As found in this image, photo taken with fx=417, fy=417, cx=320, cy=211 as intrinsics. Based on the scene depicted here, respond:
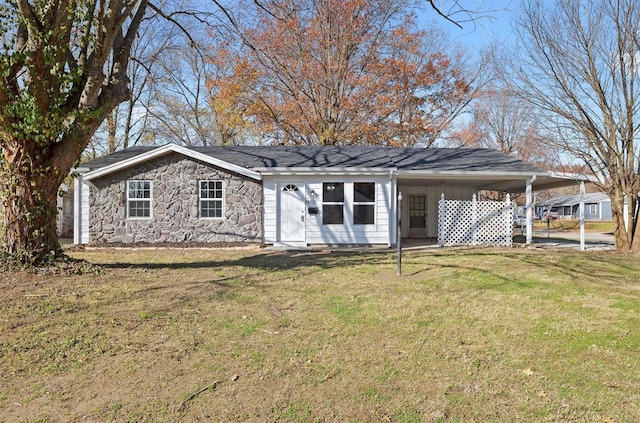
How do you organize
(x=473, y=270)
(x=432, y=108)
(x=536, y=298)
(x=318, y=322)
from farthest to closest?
(x=432, y=108) < (x=473, y=270) < (x=536, y=298) < (x=318, y=322)

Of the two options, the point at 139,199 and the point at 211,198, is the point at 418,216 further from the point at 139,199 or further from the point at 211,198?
the point at 139,199

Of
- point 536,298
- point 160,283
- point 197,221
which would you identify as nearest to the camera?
point 536,298

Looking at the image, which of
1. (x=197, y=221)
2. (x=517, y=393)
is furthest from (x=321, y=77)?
(x=517, y=393)

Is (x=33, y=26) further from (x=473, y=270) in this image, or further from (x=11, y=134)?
(x=473, y=270)

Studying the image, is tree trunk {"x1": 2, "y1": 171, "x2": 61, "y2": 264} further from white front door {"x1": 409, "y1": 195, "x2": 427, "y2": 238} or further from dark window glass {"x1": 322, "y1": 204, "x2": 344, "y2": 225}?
white front door {"x1": 409, "y1": 195, "x2": 427, "y2": 238}

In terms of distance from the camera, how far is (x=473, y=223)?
1253 centimetres

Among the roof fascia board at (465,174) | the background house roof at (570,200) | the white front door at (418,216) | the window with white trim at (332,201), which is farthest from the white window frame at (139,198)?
the background house roof at (570,200)

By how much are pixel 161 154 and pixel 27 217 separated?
5845mm

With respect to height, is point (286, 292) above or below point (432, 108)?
below

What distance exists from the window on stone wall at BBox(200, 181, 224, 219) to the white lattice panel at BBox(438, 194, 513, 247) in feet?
21.7

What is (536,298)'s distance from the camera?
5.77 m

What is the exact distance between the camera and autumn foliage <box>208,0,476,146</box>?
68.9ft

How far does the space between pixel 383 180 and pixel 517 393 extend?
387 inches

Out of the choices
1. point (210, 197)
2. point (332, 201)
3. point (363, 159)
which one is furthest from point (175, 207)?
point (363, 159)
